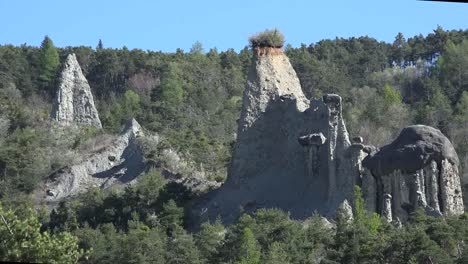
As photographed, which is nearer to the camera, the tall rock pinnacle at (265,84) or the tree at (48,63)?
the tall rock pinnacle at (265,84)

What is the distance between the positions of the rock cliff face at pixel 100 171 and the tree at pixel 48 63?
25.3m

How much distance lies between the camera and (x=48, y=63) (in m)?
79.8

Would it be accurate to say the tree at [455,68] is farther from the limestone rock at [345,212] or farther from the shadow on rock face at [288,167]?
the limestone rock at [345,212]

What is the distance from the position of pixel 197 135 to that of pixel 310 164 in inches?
799

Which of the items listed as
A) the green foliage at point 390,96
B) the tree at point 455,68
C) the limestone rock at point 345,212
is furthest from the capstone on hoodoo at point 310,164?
the tree at point 455,68

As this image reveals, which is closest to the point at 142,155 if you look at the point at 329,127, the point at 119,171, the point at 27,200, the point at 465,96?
the point at 119,171

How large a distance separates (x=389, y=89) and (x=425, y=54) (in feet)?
50.4

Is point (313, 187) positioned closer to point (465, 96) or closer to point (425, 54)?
point (465, 96)

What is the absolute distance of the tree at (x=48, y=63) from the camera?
78500 mm

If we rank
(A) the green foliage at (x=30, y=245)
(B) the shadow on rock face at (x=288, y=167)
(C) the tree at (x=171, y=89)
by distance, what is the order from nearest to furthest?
(A) the green foliage at (x=30, y=245) < (B) the shadow on rock face at (x=288, y=167) < (C) the tree at (x=171, y=89)

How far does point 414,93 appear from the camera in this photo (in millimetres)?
71875

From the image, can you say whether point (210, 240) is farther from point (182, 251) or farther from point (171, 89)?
point (171, 89)

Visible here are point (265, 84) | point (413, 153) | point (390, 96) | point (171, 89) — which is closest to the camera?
point (413, 153)

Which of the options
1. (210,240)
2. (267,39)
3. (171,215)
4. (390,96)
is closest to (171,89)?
(390,96)
